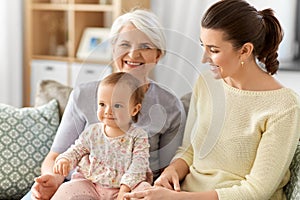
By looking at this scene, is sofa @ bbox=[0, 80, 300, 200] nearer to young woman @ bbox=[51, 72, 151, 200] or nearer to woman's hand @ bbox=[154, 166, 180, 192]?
young woman @ bbox=[51, 72, 151, 200]

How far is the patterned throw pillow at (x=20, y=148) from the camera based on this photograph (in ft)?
7.57

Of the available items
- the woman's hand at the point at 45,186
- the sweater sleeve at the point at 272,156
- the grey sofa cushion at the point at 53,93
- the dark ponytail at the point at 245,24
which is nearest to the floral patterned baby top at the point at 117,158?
the woman's hand at the point at 45,186

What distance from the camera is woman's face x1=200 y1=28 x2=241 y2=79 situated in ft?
5.84

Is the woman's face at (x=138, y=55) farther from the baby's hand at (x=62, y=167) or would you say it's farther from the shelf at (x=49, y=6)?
the shelf at (x=49, y=6)

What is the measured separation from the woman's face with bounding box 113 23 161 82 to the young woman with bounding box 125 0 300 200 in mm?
176

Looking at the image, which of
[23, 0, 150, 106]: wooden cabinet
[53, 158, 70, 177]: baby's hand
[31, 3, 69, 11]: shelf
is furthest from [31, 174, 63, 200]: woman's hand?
[31, 3, 69, 11]: shelf

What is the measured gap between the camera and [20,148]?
2.33 meters

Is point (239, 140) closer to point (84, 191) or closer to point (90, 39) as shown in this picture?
point (84, 191)

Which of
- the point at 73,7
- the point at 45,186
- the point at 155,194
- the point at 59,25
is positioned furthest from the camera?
the point at 59,25

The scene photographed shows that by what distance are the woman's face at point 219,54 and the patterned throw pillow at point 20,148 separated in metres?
0.86

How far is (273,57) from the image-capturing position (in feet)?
6.19

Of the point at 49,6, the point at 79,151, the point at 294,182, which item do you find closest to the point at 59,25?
the point at 49,6

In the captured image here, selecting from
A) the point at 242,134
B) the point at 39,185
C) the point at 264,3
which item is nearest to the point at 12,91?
the point at 264,3

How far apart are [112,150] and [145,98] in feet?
0.62
